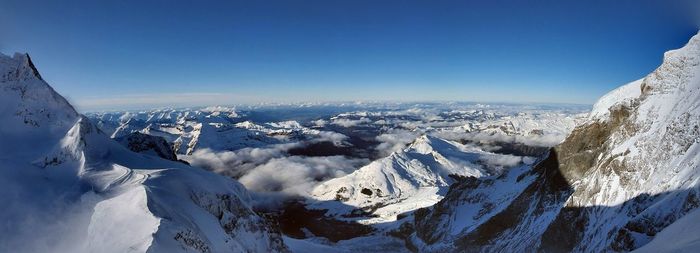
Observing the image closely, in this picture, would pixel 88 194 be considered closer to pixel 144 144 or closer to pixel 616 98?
pixel 144 144

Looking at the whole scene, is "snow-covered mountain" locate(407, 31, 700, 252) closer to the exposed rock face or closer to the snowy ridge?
the snowy ridge

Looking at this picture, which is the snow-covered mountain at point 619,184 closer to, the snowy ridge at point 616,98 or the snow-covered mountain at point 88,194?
the snowy ridge at point 616,98

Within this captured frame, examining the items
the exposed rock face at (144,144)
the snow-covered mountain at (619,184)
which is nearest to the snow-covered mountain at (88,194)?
the exposed rock face at (144,144)

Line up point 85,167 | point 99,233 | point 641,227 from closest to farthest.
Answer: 1. point 99,233
2. point 641,227
3. point 85,167

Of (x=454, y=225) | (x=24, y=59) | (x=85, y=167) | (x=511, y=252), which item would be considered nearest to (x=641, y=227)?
(x=511, y=252)

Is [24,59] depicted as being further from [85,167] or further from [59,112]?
[85,167]

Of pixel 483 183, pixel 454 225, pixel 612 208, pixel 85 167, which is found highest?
pixel 85 167

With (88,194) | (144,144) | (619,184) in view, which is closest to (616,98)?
(619,184)
